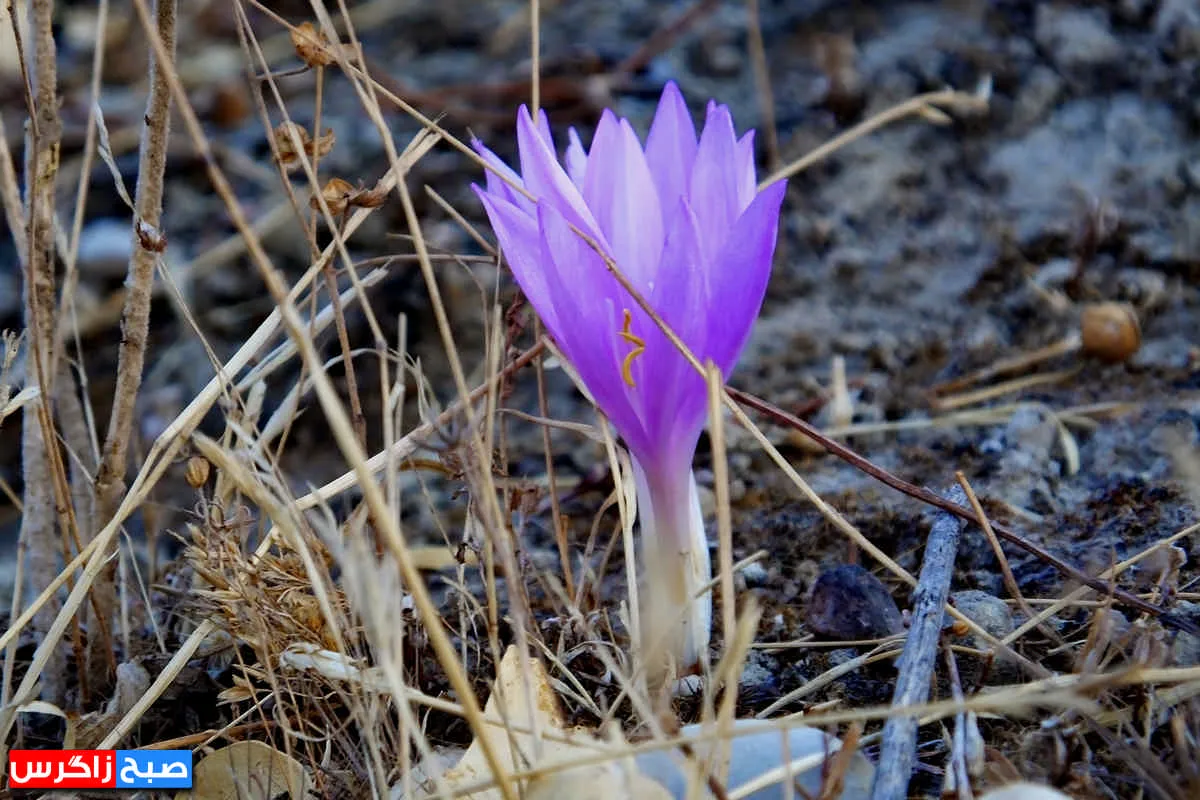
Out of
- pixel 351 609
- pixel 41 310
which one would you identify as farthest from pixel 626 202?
pixel 41 310

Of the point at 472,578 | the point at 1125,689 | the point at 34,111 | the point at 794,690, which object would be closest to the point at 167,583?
the point at 472,578

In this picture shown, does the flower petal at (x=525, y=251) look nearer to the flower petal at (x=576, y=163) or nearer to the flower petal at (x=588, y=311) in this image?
the flower petal at (x=588, y=311)

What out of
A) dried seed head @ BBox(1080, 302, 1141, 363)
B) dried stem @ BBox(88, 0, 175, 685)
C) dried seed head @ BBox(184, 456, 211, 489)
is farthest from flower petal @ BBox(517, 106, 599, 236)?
dried seed head @ BBox(1080, 302, 1141, 363)

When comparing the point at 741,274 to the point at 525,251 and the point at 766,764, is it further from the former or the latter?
the point at 766,764

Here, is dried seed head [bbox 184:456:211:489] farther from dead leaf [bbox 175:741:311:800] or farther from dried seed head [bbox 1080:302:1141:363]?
dried seed head [bbox 1080:302:1141:363]

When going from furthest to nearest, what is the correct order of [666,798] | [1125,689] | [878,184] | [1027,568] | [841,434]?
[878,184], [841,434], [1027,568], [1125,689], [666,798]

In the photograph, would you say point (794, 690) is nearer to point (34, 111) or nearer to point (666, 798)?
point (666, 798)
